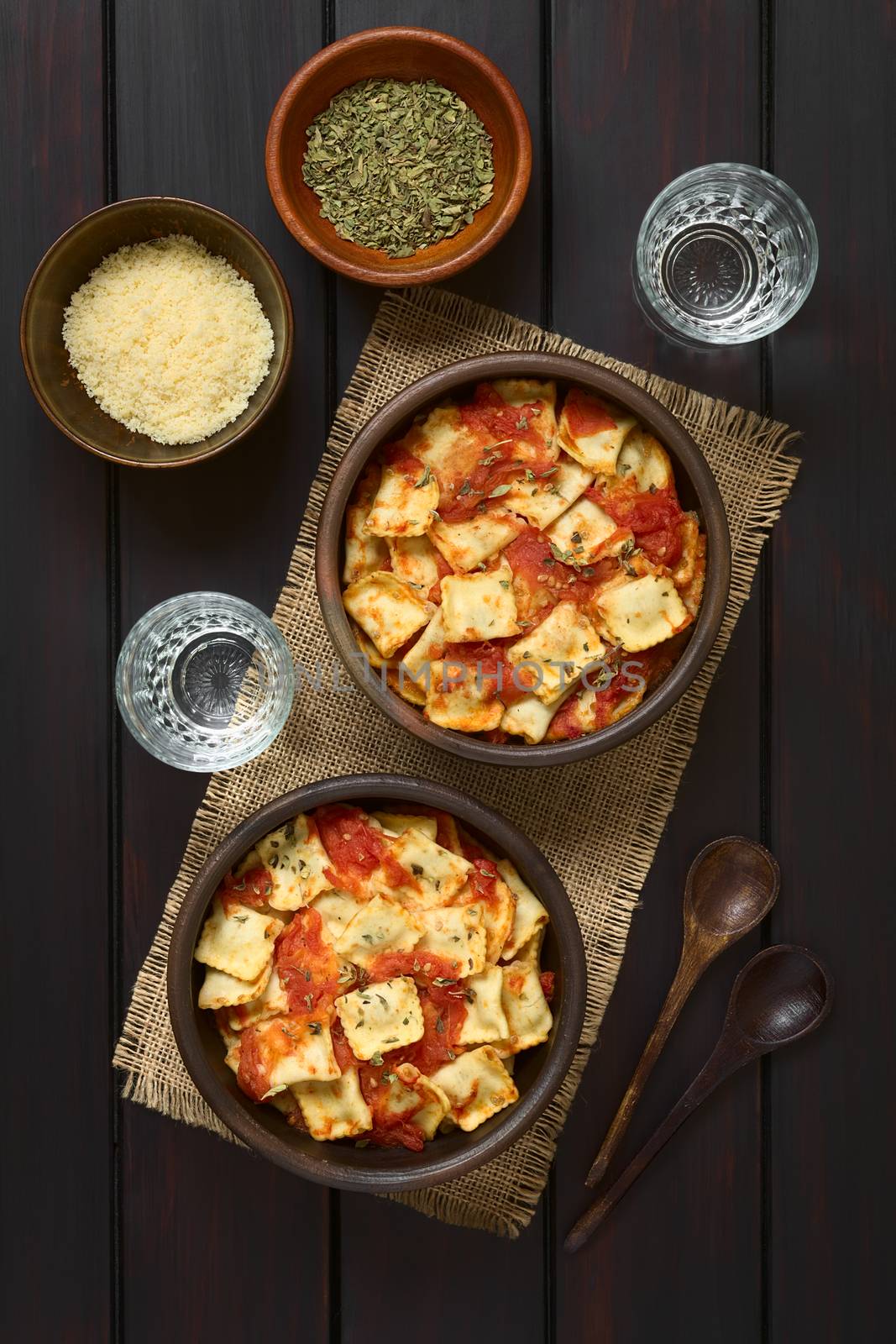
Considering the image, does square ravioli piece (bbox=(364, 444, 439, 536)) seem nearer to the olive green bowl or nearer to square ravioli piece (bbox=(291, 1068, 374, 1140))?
the olive green bowl

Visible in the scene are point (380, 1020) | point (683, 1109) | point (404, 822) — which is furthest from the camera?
point (683, 1109)

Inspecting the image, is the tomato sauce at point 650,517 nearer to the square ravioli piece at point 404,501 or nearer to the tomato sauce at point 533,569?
the tomato sauce at point 533,569

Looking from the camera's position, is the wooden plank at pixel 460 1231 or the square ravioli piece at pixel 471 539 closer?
the square ravioli piece at pixel 471 539

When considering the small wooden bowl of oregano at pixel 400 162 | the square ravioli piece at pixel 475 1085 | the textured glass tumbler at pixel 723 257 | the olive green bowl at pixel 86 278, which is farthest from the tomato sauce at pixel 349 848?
the textured glass tumbler at pixel 723 257

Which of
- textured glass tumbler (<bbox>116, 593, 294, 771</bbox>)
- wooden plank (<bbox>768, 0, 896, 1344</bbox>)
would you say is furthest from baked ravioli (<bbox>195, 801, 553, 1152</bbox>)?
wooden plank (<bbox>768, 0, 896, 1344</bbox>)

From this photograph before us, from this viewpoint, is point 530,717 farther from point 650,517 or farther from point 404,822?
point 650,517

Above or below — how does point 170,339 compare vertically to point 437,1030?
above

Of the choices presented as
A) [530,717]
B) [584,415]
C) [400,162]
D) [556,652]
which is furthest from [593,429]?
[400,162]
